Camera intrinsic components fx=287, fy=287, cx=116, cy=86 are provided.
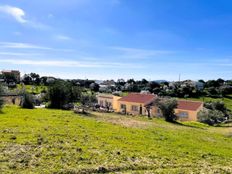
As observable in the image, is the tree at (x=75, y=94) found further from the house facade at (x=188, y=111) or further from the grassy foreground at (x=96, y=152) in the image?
the grassy foreground at (x=96, y=152)

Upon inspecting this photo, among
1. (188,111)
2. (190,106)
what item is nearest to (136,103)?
(188,111)

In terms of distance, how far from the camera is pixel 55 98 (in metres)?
44.5

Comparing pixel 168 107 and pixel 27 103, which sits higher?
pixel 27 103

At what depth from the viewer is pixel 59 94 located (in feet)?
143

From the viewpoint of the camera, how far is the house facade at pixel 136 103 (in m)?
56.8

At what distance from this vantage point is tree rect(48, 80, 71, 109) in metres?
43.5

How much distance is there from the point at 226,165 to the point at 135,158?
5.72m

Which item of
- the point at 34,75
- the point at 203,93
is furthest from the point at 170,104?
the point at 34,75

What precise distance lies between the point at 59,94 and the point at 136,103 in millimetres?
19368

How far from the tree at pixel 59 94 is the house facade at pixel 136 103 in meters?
15.2

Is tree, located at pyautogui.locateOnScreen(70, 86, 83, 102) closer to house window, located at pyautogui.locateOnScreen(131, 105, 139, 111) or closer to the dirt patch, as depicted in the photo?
house window, located at pyautogui.locateOnScreen(131, 105, 139, 111)

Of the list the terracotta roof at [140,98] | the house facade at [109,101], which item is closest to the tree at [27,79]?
the house facade at [109,101]

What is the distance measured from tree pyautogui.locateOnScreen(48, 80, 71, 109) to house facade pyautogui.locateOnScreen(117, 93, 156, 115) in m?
15.2

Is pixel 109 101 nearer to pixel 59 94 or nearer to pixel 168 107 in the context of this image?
pixel 59 94
